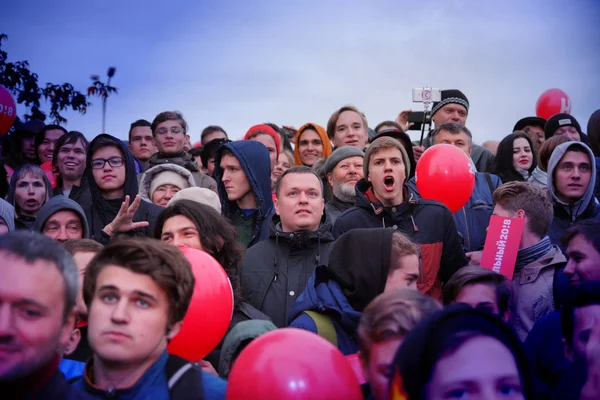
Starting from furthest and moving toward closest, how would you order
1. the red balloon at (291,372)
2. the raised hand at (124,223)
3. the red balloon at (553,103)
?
the red balloon at (553,103) → the raised hand at (124,223) → the red balloon at (291,372)

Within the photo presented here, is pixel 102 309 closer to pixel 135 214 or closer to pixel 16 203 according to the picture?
pixel 135 214

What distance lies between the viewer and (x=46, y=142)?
684cm

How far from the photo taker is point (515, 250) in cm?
384

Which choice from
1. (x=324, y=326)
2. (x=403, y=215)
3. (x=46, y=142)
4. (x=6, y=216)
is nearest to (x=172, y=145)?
(x=46, y=142)

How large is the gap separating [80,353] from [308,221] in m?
1.68

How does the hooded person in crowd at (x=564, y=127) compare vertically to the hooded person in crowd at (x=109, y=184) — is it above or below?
above

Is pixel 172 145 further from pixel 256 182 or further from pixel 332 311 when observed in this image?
pixel 332 311

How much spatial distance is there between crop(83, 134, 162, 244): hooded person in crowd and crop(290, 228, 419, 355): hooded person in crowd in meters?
1.98

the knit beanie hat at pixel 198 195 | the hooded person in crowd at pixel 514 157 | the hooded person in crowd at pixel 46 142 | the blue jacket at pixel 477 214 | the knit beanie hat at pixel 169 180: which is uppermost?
the hooded person in crowd at pixel 46 142

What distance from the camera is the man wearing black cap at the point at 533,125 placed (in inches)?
295

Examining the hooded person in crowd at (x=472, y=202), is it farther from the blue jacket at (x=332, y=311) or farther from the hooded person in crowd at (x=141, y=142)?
the hooded person in crowd at (x=141, y=142)

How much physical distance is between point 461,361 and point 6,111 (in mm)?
7299

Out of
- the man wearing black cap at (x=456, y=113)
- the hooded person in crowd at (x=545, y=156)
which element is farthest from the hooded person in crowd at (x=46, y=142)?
the hooded person in crowd at (x=545, y=156)

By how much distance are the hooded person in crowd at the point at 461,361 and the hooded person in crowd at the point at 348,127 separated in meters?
4.69
